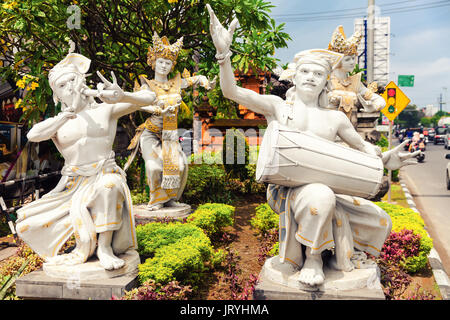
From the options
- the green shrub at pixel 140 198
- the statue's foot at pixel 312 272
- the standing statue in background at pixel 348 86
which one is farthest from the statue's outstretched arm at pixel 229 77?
the green shrub at pixel 140 198

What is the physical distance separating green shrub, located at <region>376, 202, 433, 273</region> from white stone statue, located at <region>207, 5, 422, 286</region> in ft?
4.30

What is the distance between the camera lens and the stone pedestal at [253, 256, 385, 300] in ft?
9.17

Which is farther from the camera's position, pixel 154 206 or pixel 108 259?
pixel 154 206

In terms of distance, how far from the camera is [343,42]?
4.97m

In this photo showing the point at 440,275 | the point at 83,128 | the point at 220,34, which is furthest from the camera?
the point at 440,275

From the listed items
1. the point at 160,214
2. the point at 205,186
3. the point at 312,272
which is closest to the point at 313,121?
the point at 312,272

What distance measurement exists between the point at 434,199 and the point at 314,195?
342 inches

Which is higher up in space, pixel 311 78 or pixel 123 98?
pixel 311 78

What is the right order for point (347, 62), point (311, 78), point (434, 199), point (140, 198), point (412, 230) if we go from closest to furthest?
point (311, 78)
point (412, 230)
point (347, 62)
point (140, 198)
point (434, 199)

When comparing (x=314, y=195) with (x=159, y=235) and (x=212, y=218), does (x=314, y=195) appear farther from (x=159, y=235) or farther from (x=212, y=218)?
(x=212, y=218)

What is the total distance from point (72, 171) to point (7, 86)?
6.11 m

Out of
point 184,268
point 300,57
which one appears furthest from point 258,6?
point 184,268
